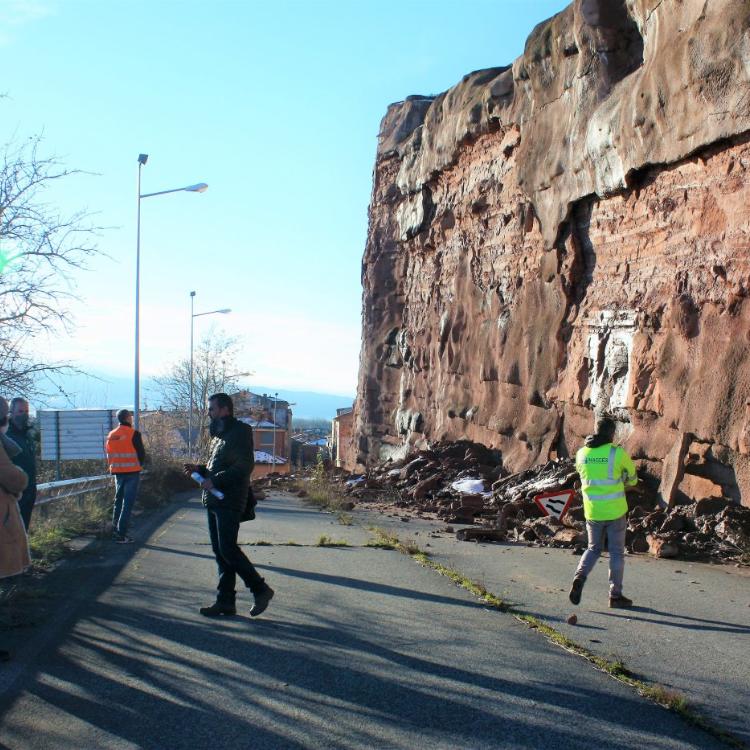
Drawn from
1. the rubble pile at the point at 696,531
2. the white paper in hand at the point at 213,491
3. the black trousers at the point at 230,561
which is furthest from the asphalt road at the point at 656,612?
the white paper in hand at the point at 213,491

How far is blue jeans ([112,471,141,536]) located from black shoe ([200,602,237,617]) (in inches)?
207

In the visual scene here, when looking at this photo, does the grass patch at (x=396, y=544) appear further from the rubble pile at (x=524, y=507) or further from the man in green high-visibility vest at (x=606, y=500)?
the man in green high-visibility vest at (x=606, y=500)

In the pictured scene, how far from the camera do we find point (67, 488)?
1689 centimetres

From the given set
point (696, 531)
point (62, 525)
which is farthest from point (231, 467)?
point (696, 531)

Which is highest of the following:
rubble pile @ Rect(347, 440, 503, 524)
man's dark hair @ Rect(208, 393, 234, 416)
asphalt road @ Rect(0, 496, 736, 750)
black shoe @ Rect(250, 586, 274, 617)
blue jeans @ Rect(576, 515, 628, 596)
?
man's dark hair @ Rect(208, 393, 234, 416)

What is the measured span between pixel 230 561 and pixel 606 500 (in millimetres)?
3529

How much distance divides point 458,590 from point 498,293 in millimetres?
18142

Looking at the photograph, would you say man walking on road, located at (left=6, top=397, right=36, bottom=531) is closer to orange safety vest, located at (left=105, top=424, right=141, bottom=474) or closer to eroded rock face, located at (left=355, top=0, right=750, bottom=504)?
orange safety vest, located at (left=105, top=424, right=141, bottom=474)

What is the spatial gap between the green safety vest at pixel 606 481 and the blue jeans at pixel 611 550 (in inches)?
2.9

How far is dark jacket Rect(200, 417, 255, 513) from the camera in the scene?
8.10 metres

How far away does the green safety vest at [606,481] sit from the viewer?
9078 millimetres

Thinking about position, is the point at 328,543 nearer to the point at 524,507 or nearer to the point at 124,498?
the point at 124,498

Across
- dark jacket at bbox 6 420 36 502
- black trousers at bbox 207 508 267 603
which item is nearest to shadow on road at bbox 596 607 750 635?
black trousers at bbox 207 508 267 603

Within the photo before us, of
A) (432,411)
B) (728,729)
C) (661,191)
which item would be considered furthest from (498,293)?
(728,729)
